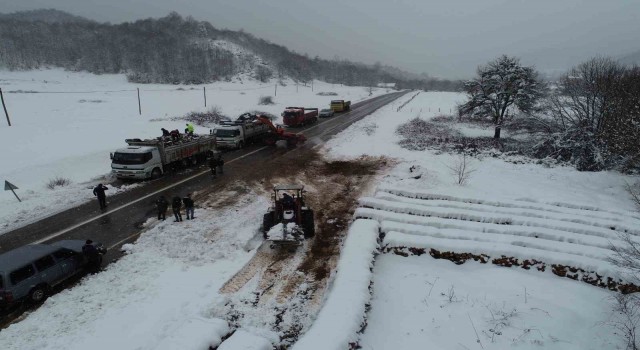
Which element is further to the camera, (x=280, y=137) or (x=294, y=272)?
(x=280, y=137)

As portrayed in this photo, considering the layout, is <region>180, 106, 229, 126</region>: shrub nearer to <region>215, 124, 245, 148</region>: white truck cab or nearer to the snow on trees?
<region>215, 124, 245, 148</region>: white truck cab

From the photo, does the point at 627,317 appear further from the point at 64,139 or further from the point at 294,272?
the point at 64,139

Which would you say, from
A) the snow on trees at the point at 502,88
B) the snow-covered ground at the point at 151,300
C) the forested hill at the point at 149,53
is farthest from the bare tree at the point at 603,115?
the forested hill at the point at 149,53

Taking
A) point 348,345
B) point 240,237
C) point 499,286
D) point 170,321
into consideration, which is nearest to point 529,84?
point 499,286

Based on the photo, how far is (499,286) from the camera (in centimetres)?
1208

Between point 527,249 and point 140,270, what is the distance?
548 inches

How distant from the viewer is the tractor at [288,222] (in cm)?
1417

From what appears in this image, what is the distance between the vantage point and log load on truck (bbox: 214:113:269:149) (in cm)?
3067

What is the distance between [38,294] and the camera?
35.2 feet

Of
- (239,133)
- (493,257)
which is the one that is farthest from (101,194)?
(493,257)

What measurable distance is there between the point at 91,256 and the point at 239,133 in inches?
790

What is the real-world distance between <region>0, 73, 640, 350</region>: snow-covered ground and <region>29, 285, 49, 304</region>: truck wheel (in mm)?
338

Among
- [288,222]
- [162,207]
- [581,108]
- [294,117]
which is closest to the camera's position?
[288,222]

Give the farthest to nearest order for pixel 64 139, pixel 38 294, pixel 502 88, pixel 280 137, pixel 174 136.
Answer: pixel 502 88
pixel 280 137
pixel 64 139
pixel 174 136
pixel 38 294
